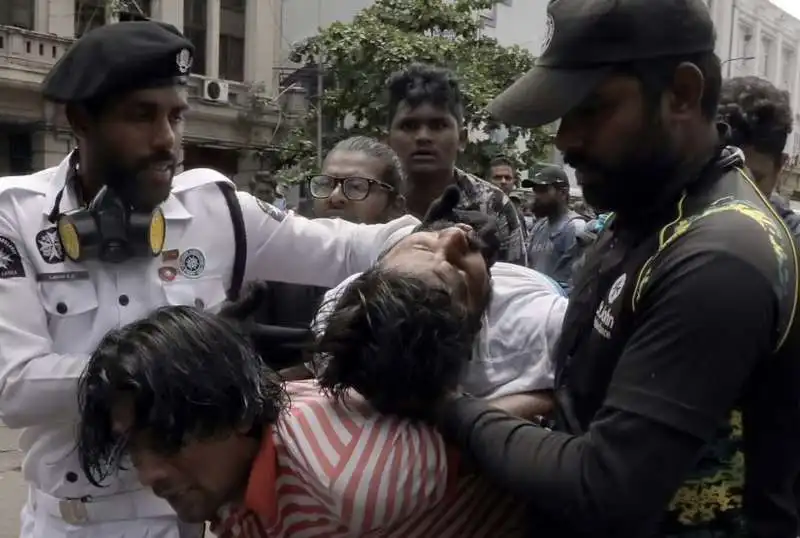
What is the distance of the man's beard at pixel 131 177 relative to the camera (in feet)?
A: 6.60

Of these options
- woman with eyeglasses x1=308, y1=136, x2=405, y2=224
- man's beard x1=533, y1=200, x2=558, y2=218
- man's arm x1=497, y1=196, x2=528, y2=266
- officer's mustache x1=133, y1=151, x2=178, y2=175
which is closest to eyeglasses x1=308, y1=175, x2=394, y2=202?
woman with eyeglasses x1=308, y1=136, x2=405, y2=224

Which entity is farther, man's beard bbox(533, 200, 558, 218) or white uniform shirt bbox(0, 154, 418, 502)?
man's beard bbox(533, 200, 558, 218)

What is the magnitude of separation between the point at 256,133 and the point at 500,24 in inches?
322

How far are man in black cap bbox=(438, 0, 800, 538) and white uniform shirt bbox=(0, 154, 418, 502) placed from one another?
656mm

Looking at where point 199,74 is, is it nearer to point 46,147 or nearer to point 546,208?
point 46,147

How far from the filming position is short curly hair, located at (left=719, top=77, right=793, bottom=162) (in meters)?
3.02

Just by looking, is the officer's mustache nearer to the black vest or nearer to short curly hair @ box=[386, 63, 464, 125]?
the black vest

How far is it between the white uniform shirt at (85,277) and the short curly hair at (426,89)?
4.69 feet

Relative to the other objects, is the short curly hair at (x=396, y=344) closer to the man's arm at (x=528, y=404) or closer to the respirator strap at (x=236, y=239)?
the man's arm at (x=528, y=404)

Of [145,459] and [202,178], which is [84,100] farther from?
[145,459]

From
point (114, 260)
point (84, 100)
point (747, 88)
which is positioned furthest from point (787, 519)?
point (747, 88)

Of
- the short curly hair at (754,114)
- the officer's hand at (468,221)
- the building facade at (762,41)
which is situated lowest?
the officer's hand at (468,221)

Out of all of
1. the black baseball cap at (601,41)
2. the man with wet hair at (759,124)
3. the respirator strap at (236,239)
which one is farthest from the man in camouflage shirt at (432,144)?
the black baseball cap at (601,41)

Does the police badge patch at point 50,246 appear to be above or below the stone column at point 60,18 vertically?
below
